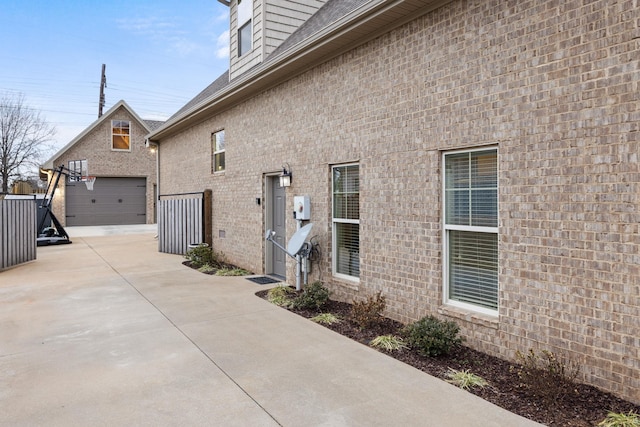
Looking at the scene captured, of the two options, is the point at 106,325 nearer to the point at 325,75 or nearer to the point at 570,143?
the point at 325,75

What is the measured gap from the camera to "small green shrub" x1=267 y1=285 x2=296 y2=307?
264 inches

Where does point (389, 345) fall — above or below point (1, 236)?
below

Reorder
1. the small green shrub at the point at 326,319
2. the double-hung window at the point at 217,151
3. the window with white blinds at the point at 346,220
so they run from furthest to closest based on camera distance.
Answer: the double-hung window at the point at 217,151 < the window with white blinds at the point at 346,220 < the small green shrub at the point at 326,319

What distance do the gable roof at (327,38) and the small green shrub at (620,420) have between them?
438cm

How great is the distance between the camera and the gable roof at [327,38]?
5328 mm

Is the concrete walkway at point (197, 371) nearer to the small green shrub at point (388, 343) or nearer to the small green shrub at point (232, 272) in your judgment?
the small green shrub at point (388, 343)

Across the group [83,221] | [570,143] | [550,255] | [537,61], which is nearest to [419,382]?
[550,255]

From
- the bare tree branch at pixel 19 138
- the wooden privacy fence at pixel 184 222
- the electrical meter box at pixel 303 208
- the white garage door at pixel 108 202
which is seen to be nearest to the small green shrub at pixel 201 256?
the wooden privacy fence at pixel 184 222

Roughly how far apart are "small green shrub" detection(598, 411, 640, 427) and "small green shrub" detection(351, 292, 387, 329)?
2687mm

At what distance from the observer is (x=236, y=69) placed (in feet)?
37.6

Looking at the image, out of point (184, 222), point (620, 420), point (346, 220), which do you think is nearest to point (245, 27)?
point (184, 222)

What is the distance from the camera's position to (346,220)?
6.73m

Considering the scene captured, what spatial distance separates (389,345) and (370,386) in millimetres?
1047

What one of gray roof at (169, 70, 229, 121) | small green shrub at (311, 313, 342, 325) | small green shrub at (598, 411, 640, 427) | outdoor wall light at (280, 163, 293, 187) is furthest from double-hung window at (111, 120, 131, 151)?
small green shrub at (598, 411, 640, 427)
